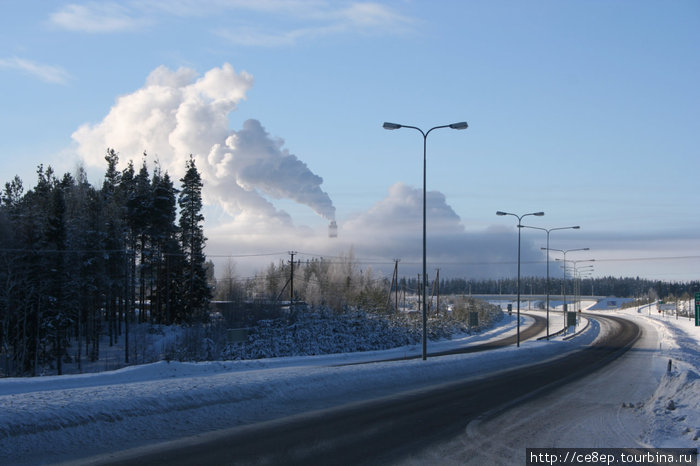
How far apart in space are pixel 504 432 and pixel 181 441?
673 centimetres

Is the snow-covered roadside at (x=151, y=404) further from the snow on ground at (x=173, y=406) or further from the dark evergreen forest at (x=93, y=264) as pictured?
the dark evergreen forest at (x=93, y=264)

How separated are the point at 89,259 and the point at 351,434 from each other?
151ft

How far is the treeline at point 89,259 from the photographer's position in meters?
42.8

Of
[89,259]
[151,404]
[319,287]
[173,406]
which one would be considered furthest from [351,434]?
[319,287]

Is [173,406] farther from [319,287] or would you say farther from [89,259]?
[319,287]

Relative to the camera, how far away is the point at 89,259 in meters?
51.5

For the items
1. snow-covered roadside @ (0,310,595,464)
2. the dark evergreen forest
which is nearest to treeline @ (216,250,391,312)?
the dark evergreen forest

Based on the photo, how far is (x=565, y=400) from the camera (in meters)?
17.9

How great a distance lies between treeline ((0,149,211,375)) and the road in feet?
110

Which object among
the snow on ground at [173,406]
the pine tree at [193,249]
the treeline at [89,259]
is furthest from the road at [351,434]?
the pine tree at [193,249]

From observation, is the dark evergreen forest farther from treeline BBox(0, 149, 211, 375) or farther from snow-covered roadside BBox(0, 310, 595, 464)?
snow-covered roadside BBox(0, 310, 595, 464)

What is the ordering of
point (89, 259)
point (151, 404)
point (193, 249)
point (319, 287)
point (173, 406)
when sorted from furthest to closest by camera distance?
point (319, 287) → point (193, 249) → point (89, 259) → point (173, 406) → point (151, 404)

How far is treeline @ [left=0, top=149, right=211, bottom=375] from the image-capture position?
141 feet

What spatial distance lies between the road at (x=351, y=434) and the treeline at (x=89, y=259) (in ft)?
110
